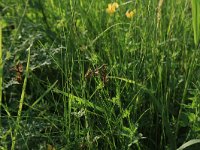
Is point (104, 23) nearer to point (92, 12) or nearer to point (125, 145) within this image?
point (92, 12)

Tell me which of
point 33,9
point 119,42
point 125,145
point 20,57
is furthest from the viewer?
point 33,9

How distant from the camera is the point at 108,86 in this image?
165cm

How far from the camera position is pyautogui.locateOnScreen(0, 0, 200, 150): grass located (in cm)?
143

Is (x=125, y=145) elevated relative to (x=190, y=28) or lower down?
lower down

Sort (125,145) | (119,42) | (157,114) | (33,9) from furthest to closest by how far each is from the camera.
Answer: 1. (33,9)
2. (119,42)
3. (157,114)
4. (125,145)

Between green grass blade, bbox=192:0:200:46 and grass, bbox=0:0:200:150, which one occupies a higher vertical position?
green grass blade, bbox=192:0:200:46

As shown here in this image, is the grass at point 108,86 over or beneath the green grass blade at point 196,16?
beneath

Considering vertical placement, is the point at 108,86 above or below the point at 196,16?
below

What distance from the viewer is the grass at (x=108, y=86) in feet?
4.71

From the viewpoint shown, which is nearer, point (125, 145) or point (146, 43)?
point (125, 145)

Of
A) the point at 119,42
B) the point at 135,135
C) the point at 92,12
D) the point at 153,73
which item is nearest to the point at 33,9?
the point at 92,12

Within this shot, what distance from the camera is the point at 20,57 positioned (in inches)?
78.7

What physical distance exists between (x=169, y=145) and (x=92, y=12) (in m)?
0.86

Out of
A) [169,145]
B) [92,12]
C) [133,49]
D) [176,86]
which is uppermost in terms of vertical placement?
[92,12]
